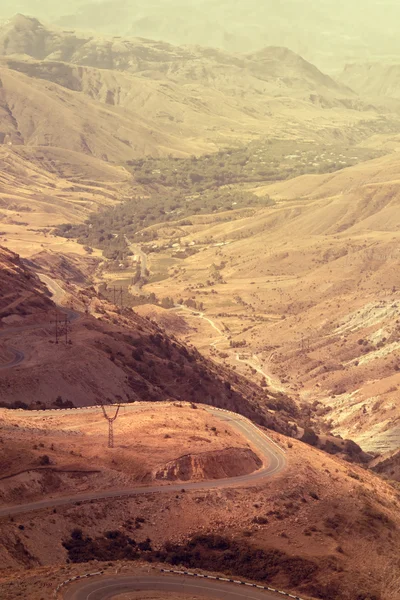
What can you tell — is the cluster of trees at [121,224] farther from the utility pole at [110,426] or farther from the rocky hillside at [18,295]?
the utility pole at [110,426]

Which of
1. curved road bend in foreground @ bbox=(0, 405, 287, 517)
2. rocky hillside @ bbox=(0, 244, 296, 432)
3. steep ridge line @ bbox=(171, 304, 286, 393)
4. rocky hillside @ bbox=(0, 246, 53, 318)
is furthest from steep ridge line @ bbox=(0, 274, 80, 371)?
steep ridge line @ bbox=(171, 304, 286, 393)

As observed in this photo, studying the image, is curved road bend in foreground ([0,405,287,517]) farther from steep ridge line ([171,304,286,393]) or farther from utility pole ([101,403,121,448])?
steep ridge line ([171,304,286,393])

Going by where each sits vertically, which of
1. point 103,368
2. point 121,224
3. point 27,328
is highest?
point 103,368

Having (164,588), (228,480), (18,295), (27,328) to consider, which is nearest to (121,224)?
(18,295)

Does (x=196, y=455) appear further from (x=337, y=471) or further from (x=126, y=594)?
(x=126, y=594)

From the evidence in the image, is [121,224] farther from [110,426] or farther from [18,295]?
[110,426]

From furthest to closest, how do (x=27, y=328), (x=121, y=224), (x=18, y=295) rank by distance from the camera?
(x=121, y=224)
(x=18, y=295)
(x=27, y=328)
